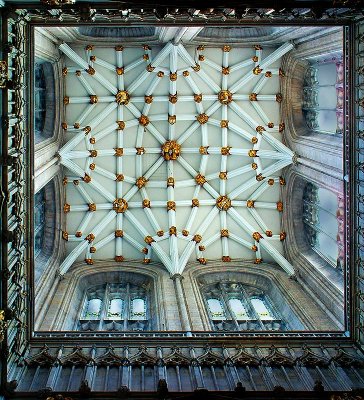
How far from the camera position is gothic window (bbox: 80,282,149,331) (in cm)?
1948

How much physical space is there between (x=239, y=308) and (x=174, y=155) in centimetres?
842

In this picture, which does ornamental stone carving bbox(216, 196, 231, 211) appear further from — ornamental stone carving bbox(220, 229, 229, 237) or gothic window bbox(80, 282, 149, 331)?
gothic window bbox(80, 282, 149, 331)

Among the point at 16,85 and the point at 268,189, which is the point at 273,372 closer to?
the point at 16,85

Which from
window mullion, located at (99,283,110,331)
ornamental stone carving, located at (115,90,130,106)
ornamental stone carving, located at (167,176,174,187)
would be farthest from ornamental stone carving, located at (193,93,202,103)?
window mullion, located at (99,283,110,331)

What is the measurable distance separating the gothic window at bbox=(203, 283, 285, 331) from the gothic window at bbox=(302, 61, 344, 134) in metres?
7.10

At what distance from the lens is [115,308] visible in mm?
21156

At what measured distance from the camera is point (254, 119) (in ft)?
85.7

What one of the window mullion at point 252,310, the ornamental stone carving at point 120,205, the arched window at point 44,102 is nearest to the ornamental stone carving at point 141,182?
the ornamental stone carving at point 120,205

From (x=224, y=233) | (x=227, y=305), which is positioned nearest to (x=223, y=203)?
(x=224, y=233)

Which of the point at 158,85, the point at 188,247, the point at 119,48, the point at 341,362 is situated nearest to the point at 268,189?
the point at 188,247

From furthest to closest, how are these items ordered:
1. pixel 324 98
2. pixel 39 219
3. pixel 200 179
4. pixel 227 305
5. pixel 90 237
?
1. pixel 200 179
2. pixel 90 237
3. pixel 39 219
4. pixel 324 98
5. pixel 227 305

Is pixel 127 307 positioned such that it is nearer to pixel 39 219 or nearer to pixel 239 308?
pixel 239 308

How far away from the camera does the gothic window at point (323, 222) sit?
69.6 feet

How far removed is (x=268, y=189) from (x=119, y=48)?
9.29 meters
